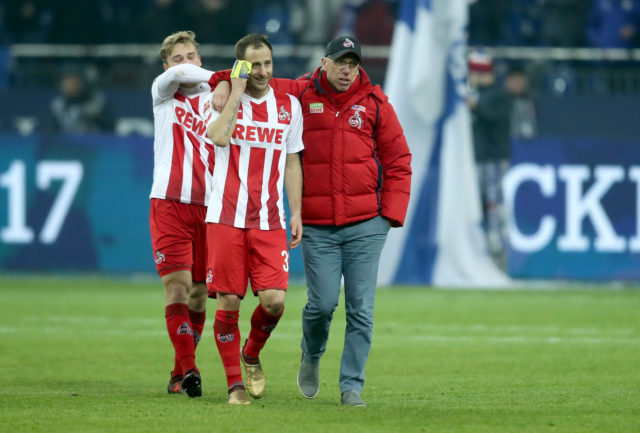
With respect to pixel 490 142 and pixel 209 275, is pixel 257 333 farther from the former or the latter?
pixel 490 142

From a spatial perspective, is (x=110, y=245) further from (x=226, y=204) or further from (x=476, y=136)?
(x=226, y=204)

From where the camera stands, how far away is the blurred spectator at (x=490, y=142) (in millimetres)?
15391

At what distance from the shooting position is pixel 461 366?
8820 mm

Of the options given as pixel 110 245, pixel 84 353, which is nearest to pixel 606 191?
pixel 110 245

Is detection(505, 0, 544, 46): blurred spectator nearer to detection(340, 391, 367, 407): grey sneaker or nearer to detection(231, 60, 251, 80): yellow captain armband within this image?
detection(231, 60, 251, 80): yellow captain armband

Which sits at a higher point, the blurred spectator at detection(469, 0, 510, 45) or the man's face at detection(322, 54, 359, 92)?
the blurred spectator at detection(469, 0, 510, 45)

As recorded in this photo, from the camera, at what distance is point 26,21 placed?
19.7 metres

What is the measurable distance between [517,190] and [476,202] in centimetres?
62

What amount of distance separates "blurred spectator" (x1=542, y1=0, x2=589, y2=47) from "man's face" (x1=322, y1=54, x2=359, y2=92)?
12264 millimetres

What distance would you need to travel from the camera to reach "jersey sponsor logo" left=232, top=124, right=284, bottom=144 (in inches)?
274

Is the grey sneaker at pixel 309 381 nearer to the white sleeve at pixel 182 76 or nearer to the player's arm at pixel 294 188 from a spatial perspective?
the player's arm at pixel 294 188

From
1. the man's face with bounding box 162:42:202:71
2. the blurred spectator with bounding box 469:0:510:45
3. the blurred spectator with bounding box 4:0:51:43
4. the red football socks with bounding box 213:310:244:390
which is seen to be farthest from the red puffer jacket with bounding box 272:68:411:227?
the blurred spectator with bounding box 4:0:51:43

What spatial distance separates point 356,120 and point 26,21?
45.5 feet

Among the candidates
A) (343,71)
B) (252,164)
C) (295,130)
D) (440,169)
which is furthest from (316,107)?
(440,169)
